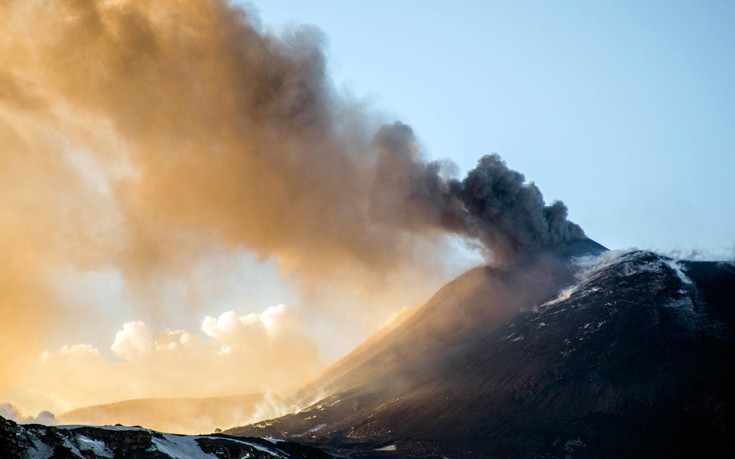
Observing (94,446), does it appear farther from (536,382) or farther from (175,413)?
(175,413)

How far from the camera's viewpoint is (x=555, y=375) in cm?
7256

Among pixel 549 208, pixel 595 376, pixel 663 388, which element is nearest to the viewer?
pixel 663 388

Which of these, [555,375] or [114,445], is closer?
[114,445]

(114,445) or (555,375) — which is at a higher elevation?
(114,445)

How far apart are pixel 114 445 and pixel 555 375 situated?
178ft

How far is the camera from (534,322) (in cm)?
8850

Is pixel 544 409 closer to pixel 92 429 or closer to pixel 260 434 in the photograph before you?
pixel 260 434

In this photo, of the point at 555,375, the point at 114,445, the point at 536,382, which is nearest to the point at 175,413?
the point at 536,382

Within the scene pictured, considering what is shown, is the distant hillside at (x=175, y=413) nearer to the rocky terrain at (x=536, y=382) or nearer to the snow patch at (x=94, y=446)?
the rocky terrain at (x=536, y=382)

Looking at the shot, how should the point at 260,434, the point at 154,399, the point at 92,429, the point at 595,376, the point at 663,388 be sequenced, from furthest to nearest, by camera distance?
the point at 154,399 < the point at 260,434 < the point at 595,376 < the point at 663,388 < the point at 92,429

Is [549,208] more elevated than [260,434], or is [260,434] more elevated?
[549,208]

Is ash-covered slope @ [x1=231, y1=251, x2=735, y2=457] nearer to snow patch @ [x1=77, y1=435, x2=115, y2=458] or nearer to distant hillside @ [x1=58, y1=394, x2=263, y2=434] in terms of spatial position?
distant hillside @ [x1=58, y1=394, x2=263, y2=434]

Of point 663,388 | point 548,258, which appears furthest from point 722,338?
point 548,258

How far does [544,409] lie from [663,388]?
1390 cm
